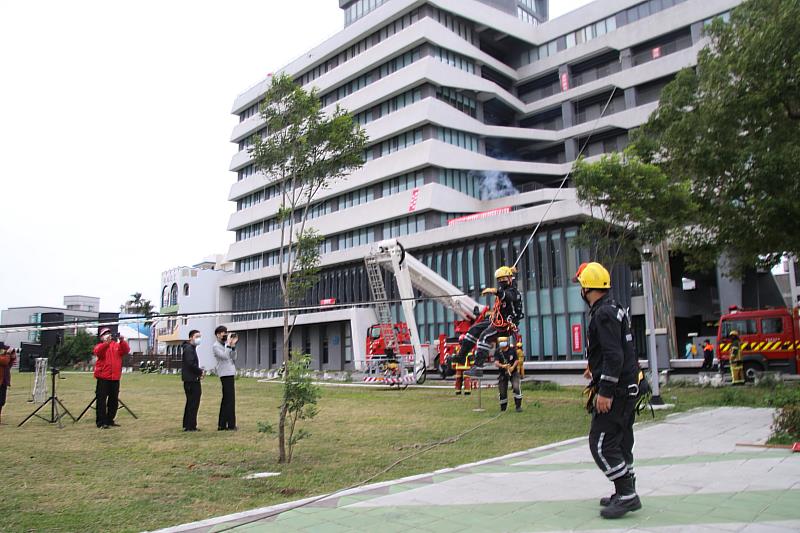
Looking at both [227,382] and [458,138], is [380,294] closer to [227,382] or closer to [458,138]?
[227,382]

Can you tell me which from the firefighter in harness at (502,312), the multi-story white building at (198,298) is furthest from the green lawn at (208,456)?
the multi-story white building at (198,298)

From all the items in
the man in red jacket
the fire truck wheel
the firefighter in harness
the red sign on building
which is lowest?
the fire truck wheel

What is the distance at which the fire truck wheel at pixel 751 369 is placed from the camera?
2055 centimetres

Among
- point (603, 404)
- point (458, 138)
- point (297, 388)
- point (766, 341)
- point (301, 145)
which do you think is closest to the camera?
point (603, 404)

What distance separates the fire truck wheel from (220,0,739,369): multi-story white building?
44.3 ft

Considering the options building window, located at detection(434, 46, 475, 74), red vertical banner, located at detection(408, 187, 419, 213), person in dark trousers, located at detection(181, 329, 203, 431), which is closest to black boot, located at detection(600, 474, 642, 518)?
person in dark trousers, located at detection(181, 329, 203, 431)

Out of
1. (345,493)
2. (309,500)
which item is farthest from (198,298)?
(309,500)

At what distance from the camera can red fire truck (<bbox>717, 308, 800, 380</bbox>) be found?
799 inches

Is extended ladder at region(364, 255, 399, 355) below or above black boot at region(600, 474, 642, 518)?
above

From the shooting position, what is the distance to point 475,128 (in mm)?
44344

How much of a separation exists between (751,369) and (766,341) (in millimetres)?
1153

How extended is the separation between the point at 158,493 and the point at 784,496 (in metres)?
5.64

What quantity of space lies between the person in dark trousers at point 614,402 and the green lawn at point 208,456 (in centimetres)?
248

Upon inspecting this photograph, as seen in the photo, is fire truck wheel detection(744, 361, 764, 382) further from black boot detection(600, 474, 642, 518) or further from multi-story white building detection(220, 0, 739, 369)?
black boot detection(600, 474, 642, 518)
